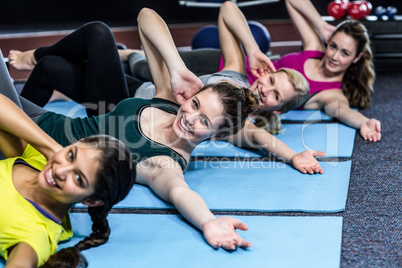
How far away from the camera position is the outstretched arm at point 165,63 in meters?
2.30

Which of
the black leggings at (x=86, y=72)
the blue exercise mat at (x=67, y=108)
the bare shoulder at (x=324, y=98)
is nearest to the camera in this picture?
the black leggings at (x=86, y=72)

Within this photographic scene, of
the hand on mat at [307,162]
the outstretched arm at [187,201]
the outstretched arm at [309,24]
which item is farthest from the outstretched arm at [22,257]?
the outstretched arm at [309,24]

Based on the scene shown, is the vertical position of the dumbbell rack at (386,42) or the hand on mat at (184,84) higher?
the hand on mat at (184,84)

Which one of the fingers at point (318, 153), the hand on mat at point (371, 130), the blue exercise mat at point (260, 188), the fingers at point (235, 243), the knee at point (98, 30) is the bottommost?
the hand on mat at point (371, 130)

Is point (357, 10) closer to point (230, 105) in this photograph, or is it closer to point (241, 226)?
point (230, 105)

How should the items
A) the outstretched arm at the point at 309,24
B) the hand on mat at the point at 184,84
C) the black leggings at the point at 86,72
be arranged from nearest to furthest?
the hand on mat at the point at 184,84 → the black leggings at the point at 86,72 → the outstretched arm at the point at 309,24

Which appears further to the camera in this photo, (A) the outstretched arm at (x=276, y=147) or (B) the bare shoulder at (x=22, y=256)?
(A) the outstretched arm at (x=276, y=147)

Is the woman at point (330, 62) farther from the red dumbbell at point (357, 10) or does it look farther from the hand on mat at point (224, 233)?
the hand on mat at point (224, 233)

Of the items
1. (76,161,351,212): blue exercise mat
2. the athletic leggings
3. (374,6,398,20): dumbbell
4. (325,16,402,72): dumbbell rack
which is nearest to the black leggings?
the athletic leggings

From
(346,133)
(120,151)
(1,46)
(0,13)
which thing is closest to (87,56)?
(120,151)

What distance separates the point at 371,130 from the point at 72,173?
7.00 feet

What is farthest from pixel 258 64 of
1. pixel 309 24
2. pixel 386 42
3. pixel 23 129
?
pixel 386 42

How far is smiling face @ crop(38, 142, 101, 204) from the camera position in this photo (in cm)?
151

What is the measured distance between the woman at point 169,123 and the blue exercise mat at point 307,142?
0.30m
